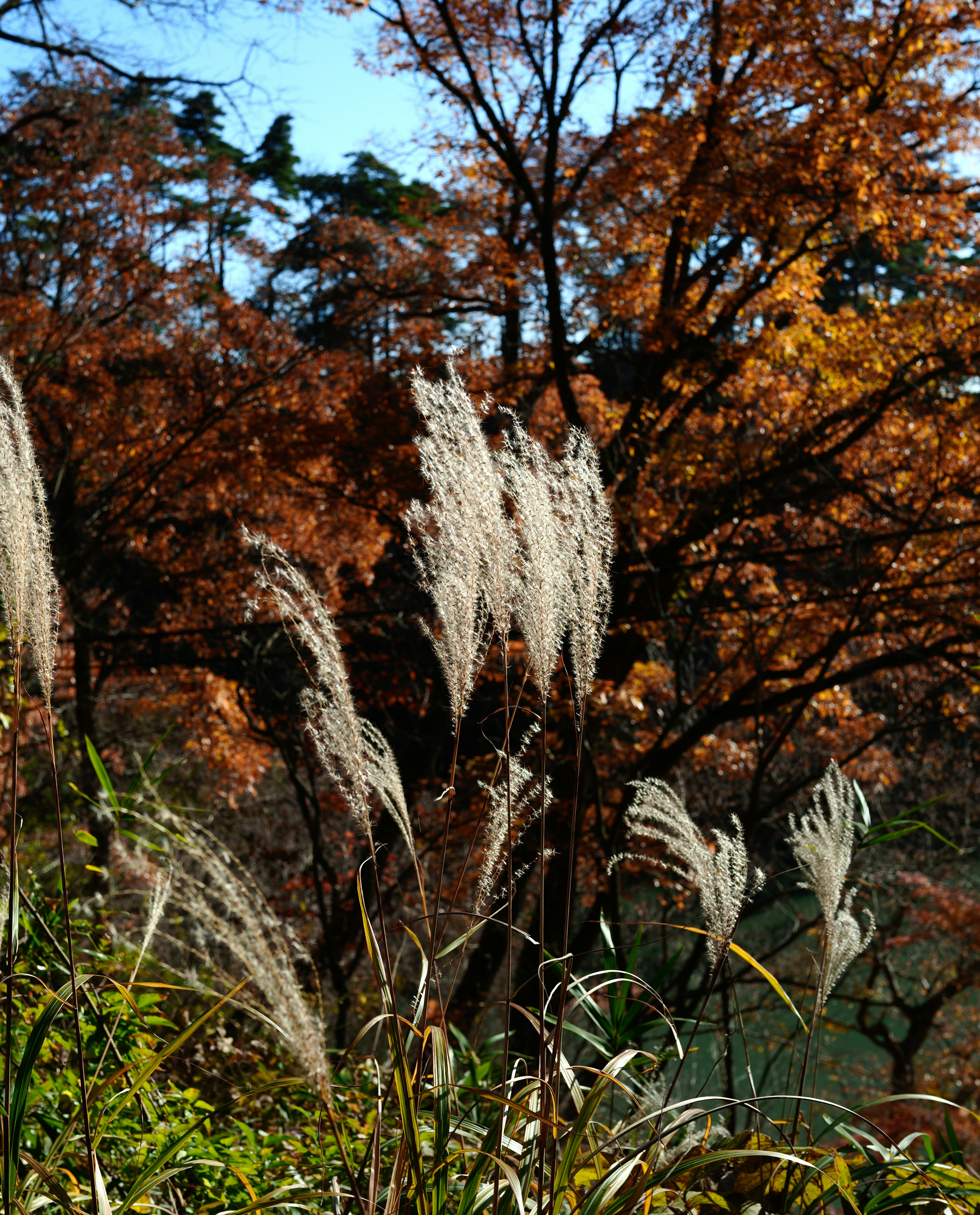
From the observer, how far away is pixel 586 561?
4.27 ft

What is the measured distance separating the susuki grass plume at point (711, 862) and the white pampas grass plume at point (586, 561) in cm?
23

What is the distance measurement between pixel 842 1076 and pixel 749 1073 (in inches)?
404

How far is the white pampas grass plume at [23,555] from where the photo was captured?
1109mm

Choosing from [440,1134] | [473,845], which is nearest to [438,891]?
[473,845]

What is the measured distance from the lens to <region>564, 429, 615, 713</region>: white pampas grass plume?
4.22 ft

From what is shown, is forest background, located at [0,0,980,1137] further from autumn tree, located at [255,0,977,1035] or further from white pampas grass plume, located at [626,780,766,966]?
white pampas grass plume, located at [626,780,766,966]

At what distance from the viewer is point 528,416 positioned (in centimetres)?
683

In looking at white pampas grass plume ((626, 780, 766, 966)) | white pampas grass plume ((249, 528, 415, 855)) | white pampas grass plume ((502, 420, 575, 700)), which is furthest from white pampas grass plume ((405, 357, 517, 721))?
white pampas grass plume ((626, 780, 766, 966))

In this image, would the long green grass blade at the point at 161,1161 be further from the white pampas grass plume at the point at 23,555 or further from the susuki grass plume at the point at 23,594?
the white pampas grass plume at the point at 23,555

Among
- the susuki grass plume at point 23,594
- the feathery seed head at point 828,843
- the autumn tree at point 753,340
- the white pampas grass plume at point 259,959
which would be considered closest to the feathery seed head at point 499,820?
the white pampas grass plume at point 259,959

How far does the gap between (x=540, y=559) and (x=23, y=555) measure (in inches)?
25.2

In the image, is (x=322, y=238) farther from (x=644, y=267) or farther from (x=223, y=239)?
(x=644, y=267)

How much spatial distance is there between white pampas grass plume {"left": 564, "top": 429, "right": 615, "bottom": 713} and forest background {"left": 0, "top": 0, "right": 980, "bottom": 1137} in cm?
188

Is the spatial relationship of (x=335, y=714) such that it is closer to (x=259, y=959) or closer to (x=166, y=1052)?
(x=259, y=959)
